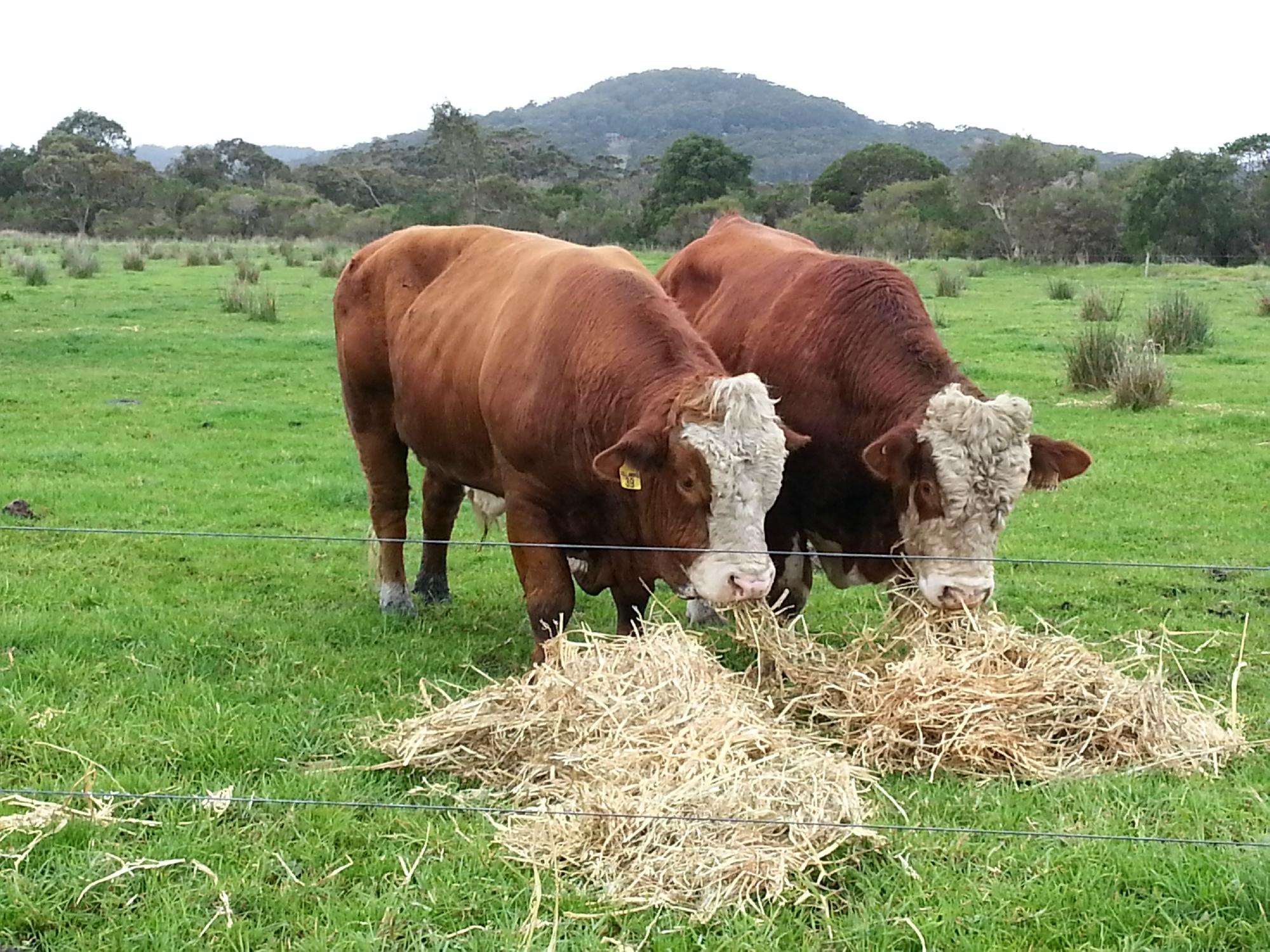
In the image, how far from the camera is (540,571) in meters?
5.45

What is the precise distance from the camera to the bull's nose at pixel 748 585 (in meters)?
4.59

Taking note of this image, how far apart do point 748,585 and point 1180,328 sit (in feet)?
47.7

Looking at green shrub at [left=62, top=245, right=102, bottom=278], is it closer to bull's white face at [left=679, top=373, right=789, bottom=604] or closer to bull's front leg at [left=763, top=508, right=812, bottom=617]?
bull's front leg at [left=763, top=508, right=812, bottom=617]

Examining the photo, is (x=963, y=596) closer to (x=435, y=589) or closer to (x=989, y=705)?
(x=989, y=705)

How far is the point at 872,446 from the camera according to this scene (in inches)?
199

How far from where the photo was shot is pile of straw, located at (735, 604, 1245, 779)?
447 centimetres

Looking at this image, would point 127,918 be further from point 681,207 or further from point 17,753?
point 681,207

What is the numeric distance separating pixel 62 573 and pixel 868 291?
477 cm

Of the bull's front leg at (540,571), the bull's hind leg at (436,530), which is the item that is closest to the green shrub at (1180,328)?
the bull's hind leg at (436,530)

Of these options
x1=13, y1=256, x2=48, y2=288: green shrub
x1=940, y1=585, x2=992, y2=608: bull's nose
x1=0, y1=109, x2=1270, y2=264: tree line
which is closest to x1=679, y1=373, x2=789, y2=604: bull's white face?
x1=940, y1=585, x2=992, y2=608: bull's nose

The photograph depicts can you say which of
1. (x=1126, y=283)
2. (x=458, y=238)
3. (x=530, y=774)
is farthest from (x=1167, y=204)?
(x=530, y=774)

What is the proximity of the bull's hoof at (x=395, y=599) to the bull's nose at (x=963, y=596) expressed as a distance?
3043 millimetres

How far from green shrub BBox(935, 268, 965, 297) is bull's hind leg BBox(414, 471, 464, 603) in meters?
19.7

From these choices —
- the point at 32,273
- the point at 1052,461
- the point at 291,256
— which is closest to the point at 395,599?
the point at 1052,461
